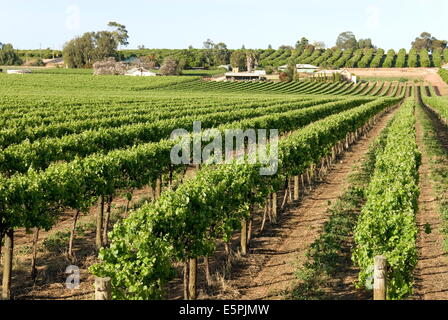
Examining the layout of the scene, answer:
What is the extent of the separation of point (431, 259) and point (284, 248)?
391cm

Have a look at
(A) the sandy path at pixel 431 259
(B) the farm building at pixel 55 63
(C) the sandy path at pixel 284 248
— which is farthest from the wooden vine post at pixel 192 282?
(B) the farm building at pixel 55 63

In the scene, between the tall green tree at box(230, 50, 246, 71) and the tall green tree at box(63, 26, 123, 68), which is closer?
the tall green tree at box(63, 26, 123, 68)

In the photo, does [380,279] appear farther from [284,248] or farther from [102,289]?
[284,248]

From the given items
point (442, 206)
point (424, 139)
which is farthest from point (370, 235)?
point (424, 139)

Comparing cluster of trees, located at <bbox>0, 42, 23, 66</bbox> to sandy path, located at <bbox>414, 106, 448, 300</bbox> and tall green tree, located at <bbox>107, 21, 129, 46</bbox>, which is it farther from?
sandy path, located at <bbox>414, 106, 448, 300</bbox>

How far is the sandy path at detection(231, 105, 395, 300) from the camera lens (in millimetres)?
11930

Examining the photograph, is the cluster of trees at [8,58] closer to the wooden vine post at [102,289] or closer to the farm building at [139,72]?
the farm building at [139,72]

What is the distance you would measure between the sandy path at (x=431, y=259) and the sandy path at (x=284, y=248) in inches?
115

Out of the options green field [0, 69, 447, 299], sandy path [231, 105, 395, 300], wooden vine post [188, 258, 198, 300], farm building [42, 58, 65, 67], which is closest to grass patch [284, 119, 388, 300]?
sandy path [231, 105, 395, 300]

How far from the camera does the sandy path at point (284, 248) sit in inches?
470

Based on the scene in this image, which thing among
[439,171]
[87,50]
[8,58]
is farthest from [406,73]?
[439,171]

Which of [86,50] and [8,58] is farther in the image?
[8,58]

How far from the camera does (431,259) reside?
1359cm

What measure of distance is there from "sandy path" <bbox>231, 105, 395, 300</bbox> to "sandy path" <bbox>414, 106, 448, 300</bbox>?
9.61 ft
